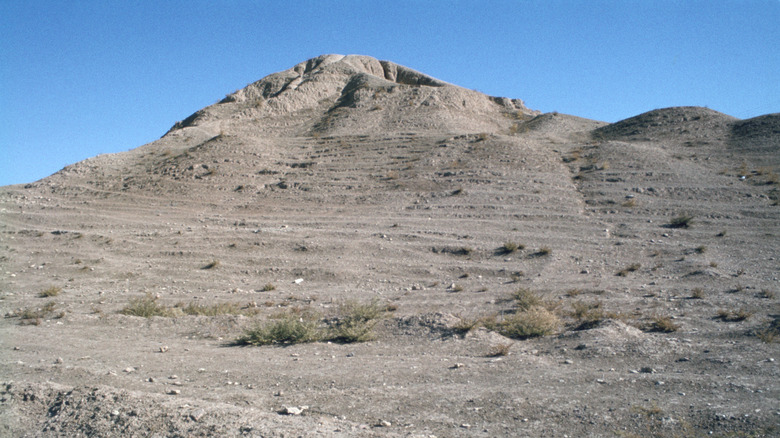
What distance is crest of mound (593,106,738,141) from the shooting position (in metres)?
26.5

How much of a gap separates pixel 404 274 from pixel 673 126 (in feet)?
70.1

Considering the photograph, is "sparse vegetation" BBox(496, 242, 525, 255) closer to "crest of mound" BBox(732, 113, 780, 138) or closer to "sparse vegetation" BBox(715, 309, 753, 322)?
"sparse vegetation" BBox(715, 309, 753, 322)

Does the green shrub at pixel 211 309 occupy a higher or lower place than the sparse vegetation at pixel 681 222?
lower

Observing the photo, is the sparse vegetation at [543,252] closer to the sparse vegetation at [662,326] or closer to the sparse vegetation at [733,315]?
the sparse vegetation at [733,315]

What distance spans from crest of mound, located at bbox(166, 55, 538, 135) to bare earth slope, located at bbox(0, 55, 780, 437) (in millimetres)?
277

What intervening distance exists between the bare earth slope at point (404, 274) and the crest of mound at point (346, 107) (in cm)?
28

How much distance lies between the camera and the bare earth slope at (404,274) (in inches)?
202

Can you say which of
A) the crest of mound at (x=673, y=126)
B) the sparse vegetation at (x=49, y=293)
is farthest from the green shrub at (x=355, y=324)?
the crest of mound at (x=673, y=126)

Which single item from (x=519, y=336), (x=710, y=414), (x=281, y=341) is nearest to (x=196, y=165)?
(x=281, y=341)

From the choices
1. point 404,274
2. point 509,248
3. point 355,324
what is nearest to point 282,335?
point 355,324

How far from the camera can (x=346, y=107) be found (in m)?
33.9

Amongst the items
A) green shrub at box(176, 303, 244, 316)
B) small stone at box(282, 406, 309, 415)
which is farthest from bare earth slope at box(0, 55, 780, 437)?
green shrub at box(176, 303, 244, 316)

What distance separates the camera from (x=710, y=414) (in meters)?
4.78

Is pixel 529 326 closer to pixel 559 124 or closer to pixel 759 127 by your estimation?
pixel 759 127
